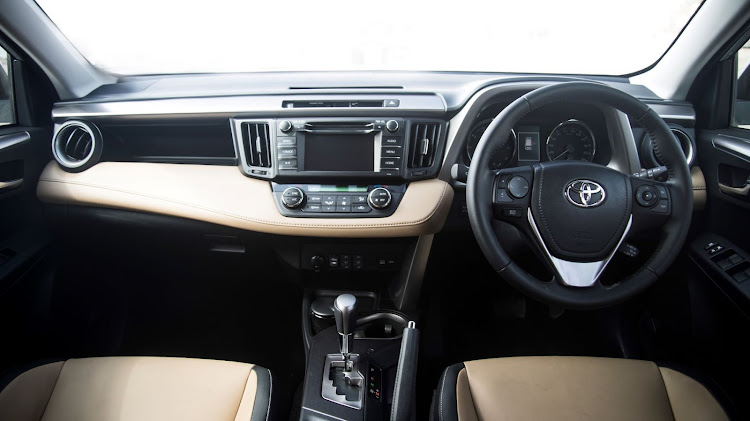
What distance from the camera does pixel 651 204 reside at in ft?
4.43

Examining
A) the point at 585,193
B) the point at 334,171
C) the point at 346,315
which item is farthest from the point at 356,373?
the point at 585,193

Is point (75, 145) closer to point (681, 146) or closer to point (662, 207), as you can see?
point (662, 207)

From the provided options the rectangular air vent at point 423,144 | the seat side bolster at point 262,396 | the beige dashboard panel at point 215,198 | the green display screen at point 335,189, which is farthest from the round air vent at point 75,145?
the rectangular air vent at point 423,144

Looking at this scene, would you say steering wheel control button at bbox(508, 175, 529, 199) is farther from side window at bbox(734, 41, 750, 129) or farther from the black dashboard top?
side window at bbox(734, 41, 750, 129)

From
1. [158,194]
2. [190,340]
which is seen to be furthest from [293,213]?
[190,340]

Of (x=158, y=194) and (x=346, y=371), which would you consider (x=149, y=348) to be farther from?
(x=346, y=371)

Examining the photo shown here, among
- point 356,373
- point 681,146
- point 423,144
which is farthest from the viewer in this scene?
point 681,146

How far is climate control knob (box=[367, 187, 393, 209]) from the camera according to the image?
1599mm

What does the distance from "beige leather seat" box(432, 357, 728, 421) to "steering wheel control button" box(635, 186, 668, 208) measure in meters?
0.52

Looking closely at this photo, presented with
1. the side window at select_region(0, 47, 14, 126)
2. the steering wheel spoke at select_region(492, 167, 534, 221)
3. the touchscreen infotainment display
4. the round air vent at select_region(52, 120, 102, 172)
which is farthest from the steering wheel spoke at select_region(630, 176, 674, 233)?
the side window at select_region(0, 47, 14, 126)

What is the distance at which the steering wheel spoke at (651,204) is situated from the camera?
1.35 metres

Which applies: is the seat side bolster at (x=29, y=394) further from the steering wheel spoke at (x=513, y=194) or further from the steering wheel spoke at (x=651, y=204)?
the steering wheel spoke at (x=651, y=204)

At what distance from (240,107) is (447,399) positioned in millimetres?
1226

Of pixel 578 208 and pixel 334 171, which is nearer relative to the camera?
pixel 578 208
